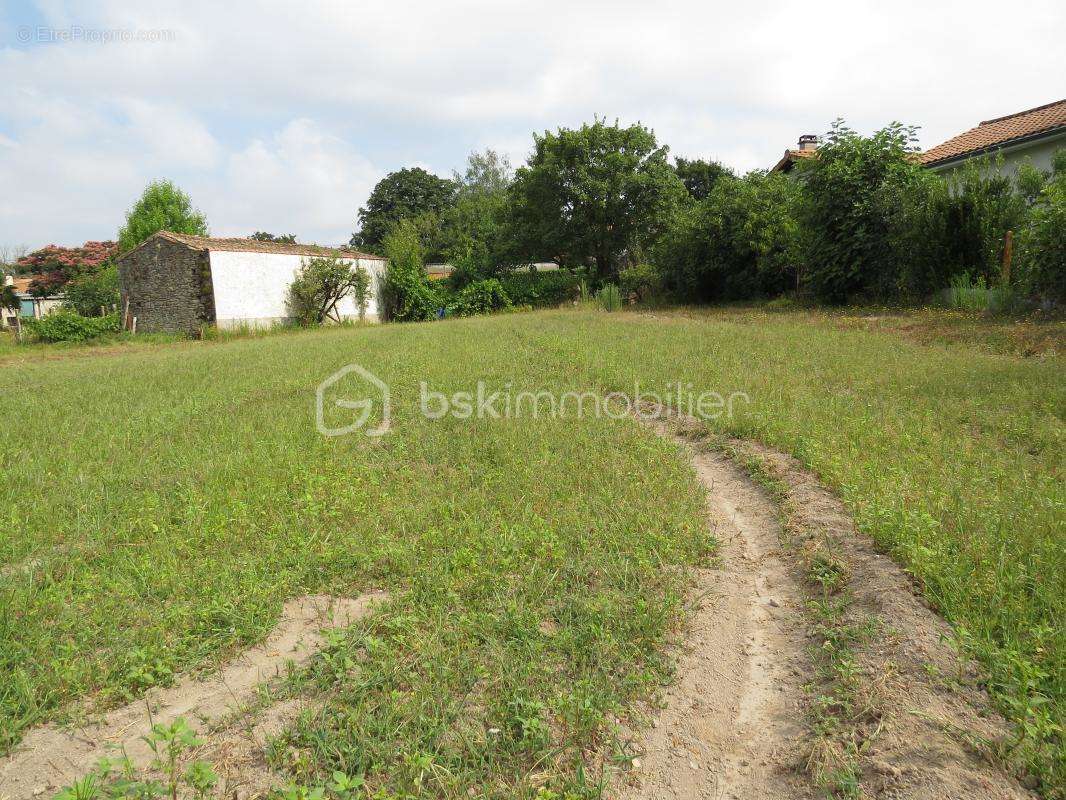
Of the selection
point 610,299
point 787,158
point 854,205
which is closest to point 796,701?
point 854,205

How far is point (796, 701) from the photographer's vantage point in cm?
264

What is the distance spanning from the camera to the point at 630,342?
1250cm

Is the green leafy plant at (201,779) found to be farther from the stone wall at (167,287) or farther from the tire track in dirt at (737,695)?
the stone wall at (167,287)

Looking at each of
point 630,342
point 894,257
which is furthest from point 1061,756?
point 894,257

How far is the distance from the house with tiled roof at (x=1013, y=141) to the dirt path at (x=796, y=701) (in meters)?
16.8

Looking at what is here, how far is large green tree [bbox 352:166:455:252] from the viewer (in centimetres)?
5691

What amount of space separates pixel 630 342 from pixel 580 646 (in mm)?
10050

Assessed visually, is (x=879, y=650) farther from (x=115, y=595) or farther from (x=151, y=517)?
(x=151, y=517)

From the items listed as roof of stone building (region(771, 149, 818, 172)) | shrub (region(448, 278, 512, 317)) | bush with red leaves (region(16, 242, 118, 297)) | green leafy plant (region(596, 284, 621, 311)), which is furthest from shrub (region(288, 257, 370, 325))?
bush with red leaves (region(16, 242, 118, 297))

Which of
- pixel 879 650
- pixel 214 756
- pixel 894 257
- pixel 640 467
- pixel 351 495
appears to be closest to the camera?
pixel 214 756

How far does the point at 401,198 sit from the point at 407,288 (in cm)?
3170

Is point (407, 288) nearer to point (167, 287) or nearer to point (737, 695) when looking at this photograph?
point (167, 287)

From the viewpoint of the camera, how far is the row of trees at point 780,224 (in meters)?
13.3

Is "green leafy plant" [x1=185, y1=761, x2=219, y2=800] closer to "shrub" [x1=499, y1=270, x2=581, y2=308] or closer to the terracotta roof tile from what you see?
the terracotta roof tile
